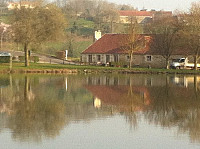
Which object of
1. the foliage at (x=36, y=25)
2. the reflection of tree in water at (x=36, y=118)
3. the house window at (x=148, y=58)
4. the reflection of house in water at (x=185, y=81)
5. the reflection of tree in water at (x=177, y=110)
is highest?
the foliage at (x=36, y=25)

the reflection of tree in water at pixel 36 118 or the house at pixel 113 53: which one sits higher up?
→ the house at pixel 113 53

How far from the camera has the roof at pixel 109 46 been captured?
72.0m

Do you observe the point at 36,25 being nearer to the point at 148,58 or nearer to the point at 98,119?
the point at 148,58

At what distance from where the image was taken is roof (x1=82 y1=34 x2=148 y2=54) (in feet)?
236

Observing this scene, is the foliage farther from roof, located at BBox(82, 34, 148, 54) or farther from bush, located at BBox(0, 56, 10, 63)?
roof, located at BBox(82, 34, 148, 54)

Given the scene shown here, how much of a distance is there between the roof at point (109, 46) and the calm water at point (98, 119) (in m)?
34.1

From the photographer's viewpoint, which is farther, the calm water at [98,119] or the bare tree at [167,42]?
the bare tree at [167,42]

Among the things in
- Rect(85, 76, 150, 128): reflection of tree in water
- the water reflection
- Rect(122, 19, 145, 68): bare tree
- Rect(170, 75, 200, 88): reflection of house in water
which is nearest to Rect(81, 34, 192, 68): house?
Rect(122, 19, 145, 68): bare tree

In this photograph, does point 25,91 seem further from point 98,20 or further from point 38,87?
point 98,20

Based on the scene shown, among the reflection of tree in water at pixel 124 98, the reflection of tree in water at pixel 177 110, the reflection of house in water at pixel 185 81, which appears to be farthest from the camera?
the reflection of house in water at pixel 185 81

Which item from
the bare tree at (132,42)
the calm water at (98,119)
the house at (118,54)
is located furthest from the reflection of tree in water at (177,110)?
the house at (118,54)

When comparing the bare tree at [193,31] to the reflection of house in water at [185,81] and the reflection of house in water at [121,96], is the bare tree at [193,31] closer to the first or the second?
the reflection of house in water at [185,81]

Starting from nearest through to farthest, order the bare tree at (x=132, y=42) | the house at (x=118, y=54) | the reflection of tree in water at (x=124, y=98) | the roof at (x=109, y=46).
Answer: the reflection of tree in water at (x=124, y=98) → the bare tree at (x=132, y=42) → the house at (x=118, y=54) → the roof at (x=109, y=46)

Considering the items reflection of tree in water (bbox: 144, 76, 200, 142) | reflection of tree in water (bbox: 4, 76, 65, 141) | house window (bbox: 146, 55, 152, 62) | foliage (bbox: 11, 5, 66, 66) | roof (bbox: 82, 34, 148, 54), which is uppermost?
foliage (bbox: 11, 5, 66, 66)
